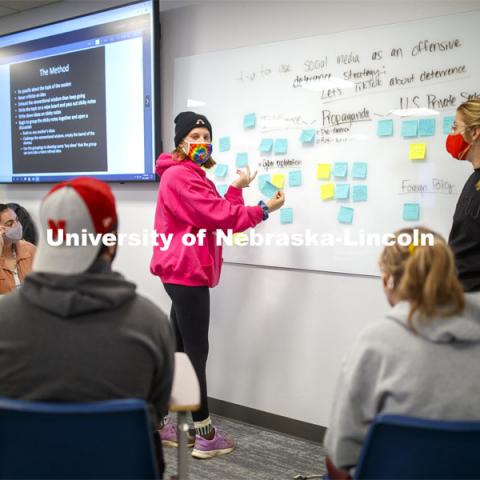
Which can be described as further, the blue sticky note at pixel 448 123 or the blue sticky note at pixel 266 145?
the blue sticky note at pixel 266 145

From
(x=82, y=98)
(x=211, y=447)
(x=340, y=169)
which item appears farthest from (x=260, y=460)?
(x=82, y=98)

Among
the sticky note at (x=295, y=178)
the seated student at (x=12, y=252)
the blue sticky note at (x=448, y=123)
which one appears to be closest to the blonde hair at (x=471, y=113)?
the blue sticky note at (x=448, y=123)

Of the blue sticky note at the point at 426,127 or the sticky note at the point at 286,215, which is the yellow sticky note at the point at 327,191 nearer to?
the sticky note at the point at 286,215

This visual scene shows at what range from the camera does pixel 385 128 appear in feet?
7.89

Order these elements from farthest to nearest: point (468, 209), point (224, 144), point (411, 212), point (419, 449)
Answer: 1. point (224, 144)
2. point (411, 212)
3. point (468, 209)
4. point (419, 449)

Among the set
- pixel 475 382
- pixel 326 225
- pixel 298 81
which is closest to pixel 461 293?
pixel 475 382

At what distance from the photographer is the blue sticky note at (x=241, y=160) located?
112 inches

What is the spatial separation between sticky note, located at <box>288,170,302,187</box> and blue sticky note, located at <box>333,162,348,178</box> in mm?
197

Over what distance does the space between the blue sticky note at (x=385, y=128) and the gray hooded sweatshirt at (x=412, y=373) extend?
135 cm

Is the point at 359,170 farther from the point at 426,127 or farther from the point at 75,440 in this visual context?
the point at 75,440

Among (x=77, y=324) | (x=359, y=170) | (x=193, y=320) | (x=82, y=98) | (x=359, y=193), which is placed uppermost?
(x=82, y=98)

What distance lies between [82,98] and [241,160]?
50.3 inches

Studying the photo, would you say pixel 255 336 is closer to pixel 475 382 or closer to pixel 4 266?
pixel 4 266

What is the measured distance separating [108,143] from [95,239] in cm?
223
